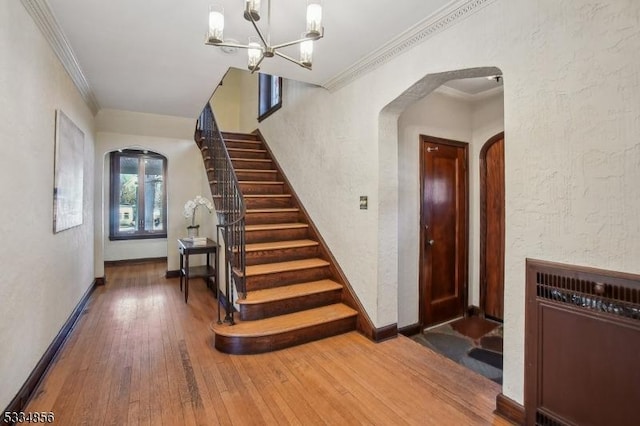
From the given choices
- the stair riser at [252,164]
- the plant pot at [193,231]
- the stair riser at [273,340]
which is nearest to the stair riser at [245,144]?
the stair riser at [252,164]

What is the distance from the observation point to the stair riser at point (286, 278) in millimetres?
3271

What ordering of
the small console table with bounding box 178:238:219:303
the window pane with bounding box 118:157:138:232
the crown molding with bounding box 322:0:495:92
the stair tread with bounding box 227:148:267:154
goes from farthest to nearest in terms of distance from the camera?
1. the window pane with bounding box 118:157:138:232
2. the stair tread with bounding box 227:148:267:154
3. the small console table with bounding box 178:238:219:303
4. the crown molding with bounding box 322:0:495:92

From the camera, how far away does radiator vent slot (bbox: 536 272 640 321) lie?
4.66 feet

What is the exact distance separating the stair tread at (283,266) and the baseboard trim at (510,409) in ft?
6.82

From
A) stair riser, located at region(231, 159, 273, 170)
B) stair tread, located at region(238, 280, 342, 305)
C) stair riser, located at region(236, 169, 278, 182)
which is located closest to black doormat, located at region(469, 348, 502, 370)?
stair tread, located at region(238, 280, 342, 305)

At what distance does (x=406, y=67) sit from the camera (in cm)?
259

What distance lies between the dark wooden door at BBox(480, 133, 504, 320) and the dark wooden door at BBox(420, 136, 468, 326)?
0.66ft

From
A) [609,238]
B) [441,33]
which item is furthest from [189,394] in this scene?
[441,33]

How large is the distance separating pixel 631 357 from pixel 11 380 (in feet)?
10.9

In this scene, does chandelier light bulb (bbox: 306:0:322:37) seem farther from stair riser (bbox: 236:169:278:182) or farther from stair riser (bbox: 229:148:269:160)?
stair riser (bbox: 229:148:269:160)

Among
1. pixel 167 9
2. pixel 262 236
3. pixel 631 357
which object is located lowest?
pixel 631 357

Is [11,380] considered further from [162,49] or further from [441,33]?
[441,33]

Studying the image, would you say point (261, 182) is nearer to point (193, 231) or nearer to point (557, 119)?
point (193, 231)

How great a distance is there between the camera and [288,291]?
10.7 ft
